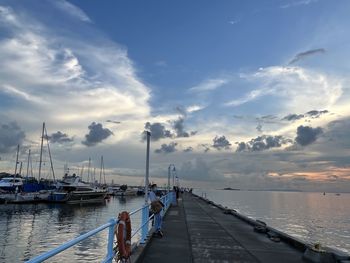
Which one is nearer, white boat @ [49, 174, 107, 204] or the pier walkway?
the pier walkway

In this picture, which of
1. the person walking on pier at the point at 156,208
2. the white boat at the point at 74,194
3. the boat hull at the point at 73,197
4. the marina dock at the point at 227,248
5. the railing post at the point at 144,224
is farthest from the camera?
the white boat at the point at 74,194

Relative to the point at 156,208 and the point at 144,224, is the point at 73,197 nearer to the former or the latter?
the point at 156,208

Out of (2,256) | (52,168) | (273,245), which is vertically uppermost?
(52,168)

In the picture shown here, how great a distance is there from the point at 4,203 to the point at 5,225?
31887mm

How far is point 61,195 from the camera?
7162 cm

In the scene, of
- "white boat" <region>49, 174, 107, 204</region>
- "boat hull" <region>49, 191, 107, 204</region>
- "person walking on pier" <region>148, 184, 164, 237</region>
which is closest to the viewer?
"person walking on pier" <region>148, 184, 164, 237</region>

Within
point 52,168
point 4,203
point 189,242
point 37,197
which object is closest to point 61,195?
point 37,197

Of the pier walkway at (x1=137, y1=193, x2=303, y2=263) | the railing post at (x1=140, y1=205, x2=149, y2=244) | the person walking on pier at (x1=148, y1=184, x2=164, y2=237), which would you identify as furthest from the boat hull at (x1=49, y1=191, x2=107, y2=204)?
the railing post at (x1=140, y1=205, x2=149, y2=244)

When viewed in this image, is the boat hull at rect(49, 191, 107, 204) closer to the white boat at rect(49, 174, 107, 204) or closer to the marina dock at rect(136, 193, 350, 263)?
the white boat at rect(49, 174, 107, 204)

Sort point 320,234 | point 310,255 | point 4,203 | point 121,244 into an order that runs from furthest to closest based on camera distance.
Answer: point 4,203 < point 320,234 < point 310,255 < point 121,244

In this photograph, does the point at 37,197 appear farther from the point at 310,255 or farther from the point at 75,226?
the point at 310,255

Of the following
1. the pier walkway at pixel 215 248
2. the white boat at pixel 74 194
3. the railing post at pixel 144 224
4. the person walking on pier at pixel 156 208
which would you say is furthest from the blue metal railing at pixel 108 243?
the white boat at pixel 74 194

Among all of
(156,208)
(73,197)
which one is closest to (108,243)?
(156,208)

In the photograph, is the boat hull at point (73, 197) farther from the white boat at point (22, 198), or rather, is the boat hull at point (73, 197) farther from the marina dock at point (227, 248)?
the marina dock at point (227, 248)
